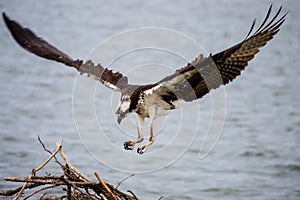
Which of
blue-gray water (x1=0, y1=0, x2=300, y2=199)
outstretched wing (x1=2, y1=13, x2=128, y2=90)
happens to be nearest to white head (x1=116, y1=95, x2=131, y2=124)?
outstretched wing (x1=2, y1=13, x2=128, y2=90)

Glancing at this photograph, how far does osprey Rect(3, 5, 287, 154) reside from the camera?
8094 mm

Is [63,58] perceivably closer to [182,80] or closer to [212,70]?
[182,80]

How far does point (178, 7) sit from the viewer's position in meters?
24.0

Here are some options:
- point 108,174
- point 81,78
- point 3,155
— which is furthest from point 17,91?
point 108,174

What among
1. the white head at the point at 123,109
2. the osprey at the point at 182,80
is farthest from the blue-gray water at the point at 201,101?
the white head at the point at 123,109

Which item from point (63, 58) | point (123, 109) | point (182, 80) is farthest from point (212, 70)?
point (63, 58)

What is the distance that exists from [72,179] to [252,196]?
5818mm

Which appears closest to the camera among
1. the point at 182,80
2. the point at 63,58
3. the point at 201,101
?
the point at 182,80

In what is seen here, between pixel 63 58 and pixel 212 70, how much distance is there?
1.80 meters

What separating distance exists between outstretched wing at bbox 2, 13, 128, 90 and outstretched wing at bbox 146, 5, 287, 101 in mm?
668

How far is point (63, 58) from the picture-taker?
9.09m

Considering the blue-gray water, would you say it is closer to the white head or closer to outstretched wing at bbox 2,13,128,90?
outstretched wing at bbox 2,13,128,90

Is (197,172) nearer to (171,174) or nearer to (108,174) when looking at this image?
(171,174)

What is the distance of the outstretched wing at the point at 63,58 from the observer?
895cm
